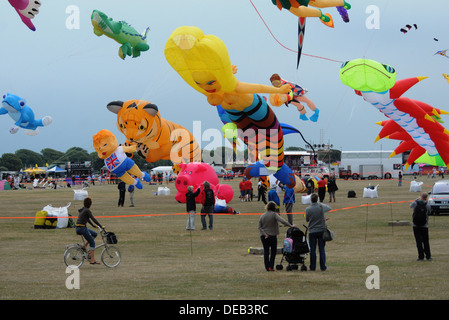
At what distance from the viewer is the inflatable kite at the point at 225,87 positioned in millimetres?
20797

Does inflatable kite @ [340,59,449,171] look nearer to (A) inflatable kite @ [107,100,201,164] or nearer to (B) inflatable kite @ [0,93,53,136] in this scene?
(A) inflatable kite @ [107,100,201,164]

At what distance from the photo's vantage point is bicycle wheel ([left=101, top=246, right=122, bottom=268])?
13.8 metres

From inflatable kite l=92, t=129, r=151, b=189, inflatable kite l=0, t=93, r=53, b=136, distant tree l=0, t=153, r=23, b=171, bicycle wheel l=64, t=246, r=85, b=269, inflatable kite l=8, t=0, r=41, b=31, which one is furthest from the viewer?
distant tree l=0, t=153, r=23, b=171

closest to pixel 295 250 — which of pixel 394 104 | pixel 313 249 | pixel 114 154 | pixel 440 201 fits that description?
pixel 313 249

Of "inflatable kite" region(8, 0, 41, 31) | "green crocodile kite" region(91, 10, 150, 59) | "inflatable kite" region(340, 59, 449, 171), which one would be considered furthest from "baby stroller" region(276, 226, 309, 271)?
"green crocodile kite" region(91, 10, 150, 59)

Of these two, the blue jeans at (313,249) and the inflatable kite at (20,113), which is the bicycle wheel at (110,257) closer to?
the blue jeans at (313,249)

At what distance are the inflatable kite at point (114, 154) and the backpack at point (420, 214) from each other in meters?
21.3

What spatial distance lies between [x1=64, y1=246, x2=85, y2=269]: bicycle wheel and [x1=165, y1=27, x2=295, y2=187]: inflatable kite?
8.95 metres

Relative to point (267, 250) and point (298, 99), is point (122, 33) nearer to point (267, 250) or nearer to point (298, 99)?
point (298, 99)

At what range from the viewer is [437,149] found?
1057 inches

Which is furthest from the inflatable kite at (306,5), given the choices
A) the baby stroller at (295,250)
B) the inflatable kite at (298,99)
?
the inflatable kite at (298,99)
